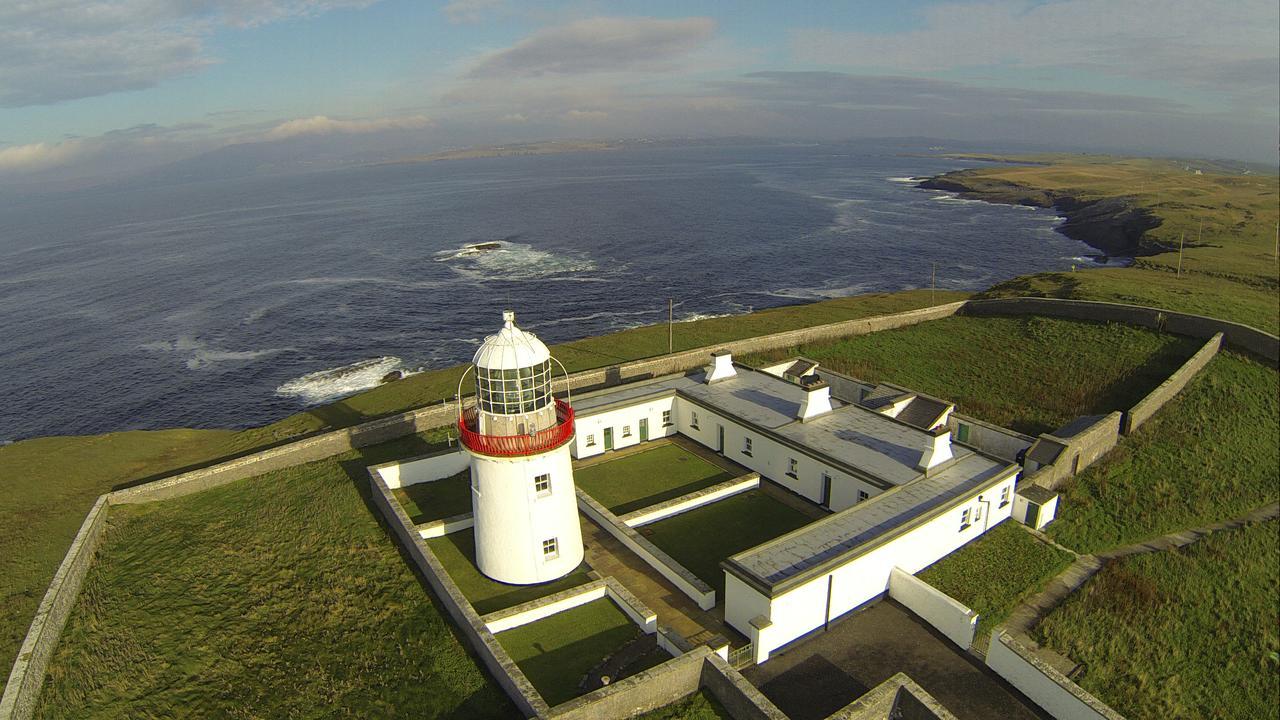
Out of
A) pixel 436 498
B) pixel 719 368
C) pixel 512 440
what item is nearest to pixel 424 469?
pixel 436 498

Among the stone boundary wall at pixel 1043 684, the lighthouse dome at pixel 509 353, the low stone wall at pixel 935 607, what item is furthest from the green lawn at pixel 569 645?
the stone boundary wall at pixel 1043 684

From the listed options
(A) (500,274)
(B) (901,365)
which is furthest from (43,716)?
(A) (500,274)

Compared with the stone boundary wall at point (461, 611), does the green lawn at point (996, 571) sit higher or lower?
lower

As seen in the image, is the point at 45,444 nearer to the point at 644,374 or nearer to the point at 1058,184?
the point at 644,374

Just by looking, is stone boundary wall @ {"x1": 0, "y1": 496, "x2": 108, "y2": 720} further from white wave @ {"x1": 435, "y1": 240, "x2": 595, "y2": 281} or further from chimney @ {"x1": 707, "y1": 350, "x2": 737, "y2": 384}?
white wave @ {"x1": 435, "y1": 240, "x2": 595, "y2": 281}

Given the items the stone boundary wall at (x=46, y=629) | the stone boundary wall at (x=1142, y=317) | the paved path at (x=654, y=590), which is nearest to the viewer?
the stone boundary wall at (x=46, y=629)

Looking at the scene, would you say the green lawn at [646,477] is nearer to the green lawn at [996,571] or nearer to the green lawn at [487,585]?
the green lawn at [487,585]
